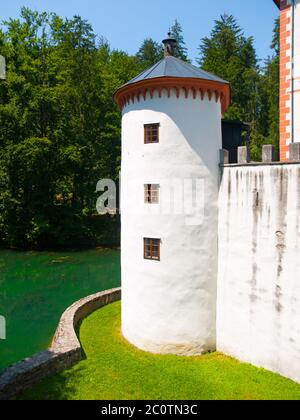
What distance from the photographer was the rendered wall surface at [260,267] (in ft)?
34.8

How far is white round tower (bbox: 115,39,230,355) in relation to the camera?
12.2m

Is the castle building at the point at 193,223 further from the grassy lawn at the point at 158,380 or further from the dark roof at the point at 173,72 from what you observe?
the grassy lawn at the point at 158,380

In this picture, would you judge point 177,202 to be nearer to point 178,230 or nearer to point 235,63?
point 178,230

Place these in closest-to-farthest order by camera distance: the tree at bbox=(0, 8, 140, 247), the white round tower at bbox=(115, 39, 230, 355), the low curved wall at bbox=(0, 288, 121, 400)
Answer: the low curved wall at bbox=(0, 288, 121, 400), the white round tower at bbox=(115, 39, 230, 355), the tree at bbox=(0, 8, 140, 247)

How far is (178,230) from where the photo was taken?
12.4 metres

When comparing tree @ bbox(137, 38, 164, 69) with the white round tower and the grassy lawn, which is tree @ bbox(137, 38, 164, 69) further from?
the grassy lawn

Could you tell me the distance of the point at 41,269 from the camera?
26844 mm

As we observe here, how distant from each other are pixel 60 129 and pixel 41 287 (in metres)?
17.3

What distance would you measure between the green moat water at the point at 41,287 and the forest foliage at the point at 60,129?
3.45m

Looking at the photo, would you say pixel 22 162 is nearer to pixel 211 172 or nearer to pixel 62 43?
pixel 62 43

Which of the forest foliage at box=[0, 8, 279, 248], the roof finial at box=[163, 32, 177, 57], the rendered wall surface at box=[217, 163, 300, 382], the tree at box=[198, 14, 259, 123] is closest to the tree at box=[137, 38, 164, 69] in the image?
the tree at box=[198, 14, 259, 123]

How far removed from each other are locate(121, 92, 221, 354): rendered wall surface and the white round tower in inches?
1.4

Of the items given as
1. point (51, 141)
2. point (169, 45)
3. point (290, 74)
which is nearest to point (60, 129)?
point (51, 141)

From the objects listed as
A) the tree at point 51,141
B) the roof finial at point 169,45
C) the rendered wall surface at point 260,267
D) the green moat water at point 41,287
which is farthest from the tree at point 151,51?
the rendered wall surface at point 260,267
